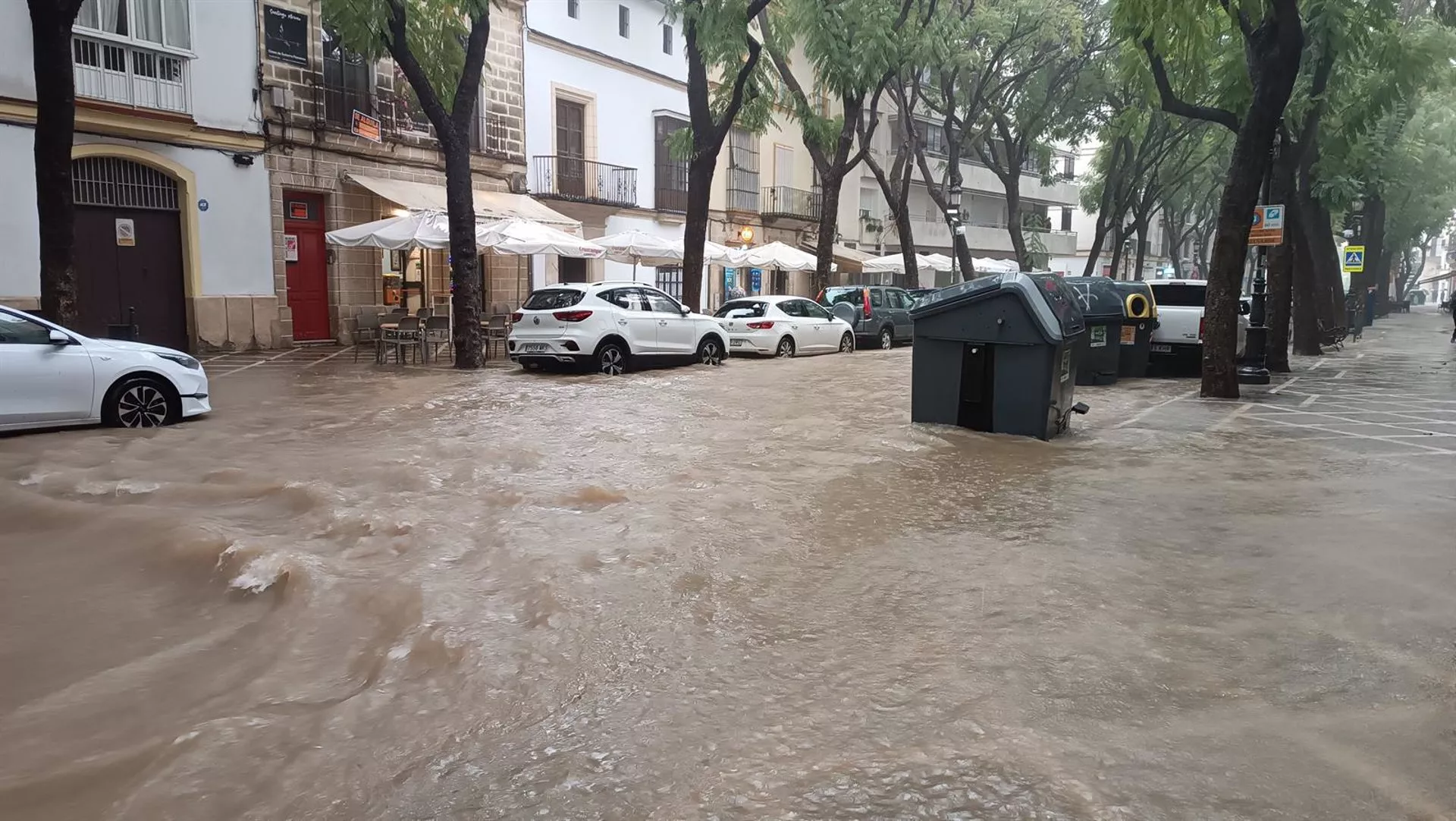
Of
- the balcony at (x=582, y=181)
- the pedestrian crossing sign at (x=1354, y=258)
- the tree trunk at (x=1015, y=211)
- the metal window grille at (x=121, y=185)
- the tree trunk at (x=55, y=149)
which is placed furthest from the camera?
the pedestrian crossing sign at (x=1354, y=258)

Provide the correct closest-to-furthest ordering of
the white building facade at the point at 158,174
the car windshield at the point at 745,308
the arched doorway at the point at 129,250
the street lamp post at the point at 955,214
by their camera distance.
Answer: the white building facade at the point at 158,174 → the arched doorway at the point at 129,250 → the car windshield at the point at 745,308 → the street lamp post at the point at 955,214

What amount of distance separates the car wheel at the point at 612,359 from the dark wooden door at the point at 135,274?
7.93 metres

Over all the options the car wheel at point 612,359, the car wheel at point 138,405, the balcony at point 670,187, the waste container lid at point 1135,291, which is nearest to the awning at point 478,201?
the car wheel at point 612,359

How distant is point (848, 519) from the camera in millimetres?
6648

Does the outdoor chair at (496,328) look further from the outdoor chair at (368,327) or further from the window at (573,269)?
the window at (573,269)

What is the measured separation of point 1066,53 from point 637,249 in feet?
43.9

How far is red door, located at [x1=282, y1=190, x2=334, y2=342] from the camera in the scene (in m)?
20.1

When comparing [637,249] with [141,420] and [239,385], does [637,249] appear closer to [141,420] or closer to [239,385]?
[239,385]

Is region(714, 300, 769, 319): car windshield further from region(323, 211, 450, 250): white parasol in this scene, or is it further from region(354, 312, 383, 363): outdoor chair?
region(354, 312, 383, 363): outdoor chair

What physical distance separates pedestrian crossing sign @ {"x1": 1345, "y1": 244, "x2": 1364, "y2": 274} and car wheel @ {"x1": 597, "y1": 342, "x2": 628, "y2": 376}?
86.1ft

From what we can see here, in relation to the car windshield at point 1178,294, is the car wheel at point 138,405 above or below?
below

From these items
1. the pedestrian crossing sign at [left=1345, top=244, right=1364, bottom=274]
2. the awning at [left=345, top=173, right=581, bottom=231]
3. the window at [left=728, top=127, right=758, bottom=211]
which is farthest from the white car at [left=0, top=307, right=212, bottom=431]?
the pedestrian crossing sign at [left=1345, top=244, right=1364, bottom=274]

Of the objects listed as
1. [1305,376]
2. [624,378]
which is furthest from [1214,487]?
[1305,376]

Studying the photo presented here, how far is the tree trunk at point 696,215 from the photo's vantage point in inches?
747
